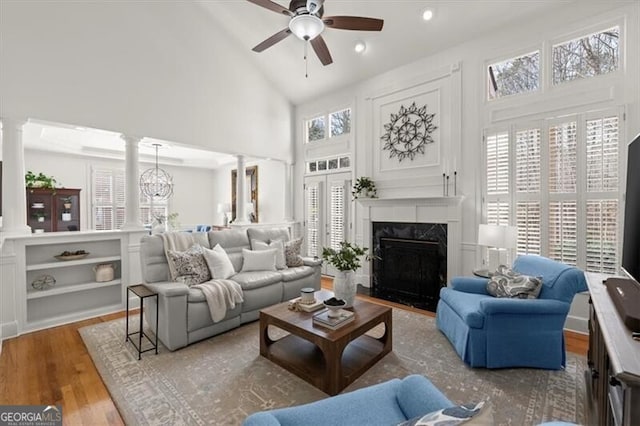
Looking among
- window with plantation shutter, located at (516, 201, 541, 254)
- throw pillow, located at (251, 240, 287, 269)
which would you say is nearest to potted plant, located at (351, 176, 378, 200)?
throw pillow, located at (251, 240, 287, 269)

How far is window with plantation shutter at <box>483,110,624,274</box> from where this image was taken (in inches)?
127

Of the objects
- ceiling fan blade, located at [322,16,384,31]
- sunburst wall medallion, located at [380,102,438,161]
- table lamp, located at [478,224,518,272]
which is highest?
ceiling fan blade, located at [322,16,384,31]

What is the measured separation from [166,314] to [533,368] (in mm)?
3332

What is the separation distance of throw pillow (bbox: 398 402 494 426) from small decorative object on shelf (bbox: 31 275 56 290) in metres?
4.70

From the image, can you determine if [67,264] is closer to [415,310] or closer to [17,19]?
[17,19]

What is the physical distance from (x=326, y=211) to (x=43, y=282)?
4395 mm

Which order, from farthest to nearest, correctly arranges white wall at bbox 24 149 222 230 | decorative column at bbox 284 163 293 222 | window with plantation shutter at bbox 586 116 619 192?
1. decorative column at bbox 284 163 293 222
2. white wall at bbox 24 149 222 230
3. window with plantation shutter at bbox 586 116 619 192

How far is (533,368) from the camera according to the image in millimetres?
2562

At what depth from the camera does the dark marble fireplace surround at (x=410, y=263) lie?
4426mm

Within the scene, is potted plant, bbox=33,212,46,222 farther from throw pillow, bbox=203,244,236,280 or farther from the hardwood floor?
throw pillow, bbox=203,244,236,280

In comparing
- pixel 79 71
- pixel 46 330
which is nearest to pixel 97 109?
pixel 79 71

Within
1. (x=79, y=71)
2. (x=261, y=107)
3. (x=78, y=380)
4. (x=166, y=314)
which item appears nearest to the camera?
(x=78, y=380)

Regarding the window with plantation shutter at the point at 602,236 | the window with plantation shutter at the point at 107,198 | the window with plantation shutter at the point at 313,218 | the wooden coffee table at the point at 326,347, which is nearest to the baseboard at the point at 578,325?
the window with plantation shutter at the point at 602,236

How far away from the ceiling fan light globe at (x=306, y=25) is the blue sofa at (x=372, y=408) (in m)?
3.06
